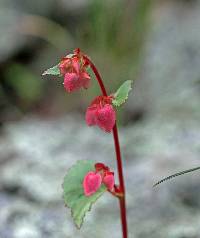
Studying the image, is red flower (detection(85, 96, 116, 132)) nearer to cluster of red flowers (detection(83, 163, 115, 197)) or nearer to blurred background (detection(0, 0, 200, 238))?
cluster of red flowers (detection(83, 163, 115, 197))

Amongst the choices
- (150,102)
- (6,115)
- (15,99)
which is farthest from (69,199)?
(15,99)

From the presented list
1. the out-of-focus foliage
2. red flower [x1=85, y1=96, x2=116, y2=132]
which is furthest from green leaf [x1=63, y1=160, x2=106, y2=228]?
the out-of-focus foliage

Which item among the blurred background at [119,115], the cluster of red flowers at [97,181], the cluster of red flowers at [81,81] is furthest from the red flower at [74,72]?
the blurred background at [119,115]

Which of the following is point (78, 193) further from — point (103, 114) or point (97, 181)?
point (103, 114)

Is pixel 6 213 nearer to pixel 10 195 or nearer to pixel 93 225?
pixel 10 195

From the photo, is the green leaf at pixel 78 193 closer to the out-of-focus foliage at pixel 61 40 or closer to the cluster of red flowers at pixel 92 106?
the cluster of red flowers at pixel 92 106

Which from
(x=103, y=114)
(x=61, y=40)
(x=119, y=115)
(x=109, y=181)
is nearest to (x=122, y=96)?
(x=103, y=114)
